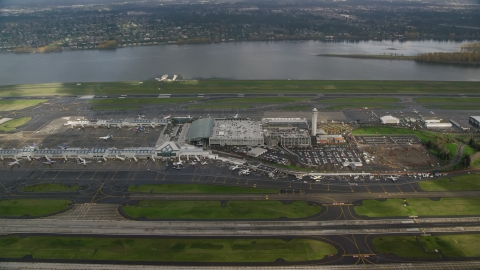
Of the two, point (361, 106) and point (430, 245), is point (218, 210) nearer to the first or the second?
point (430, 245)

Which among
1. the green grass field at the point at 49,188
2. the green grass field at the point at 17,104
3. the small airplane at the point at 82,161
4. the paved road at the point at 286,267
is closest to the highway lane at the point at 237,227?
the paved road at the point at 286,267

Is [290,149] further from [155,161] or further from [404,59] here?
[404,59]

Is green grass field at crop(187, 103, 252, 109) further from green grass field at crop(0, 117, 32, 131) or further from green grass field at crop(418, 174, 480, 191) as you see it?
green grass field at crop(418, 174, 480, 191)

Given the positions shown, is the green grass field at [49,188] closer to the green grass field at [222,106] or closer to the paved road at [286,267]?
the paved road at [286,267]

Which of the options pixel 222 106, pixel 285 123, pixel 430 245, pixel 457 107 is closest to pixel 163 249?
pixel 430 245

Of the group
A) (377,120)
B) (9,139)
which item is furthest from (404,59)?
(9,139)
